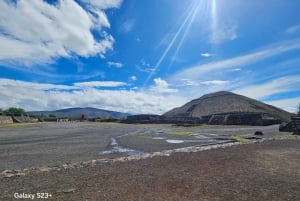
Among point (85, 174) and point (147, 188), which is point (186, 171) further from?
point (85, 174)

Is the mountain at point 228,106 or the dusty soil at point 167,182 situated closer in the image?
the dusty soil at point 167,182

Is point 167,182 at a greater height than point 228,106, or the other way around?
point 228,106

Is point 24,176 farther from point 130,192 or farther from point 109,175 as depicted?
point 130,192

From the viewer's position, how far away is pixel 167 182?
8367mm

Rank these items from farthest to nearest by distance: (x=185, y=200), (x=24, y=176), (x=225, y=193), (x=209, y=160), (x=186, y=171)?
1. (x=209, y=160)
2. (x=186, y=171)
3. (x=24, y=176)
4. (x=225, y=193)
5. (x=185, y=200)

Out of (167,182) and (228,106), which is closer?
(167,182)

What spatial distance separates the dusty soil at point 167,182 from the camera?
700 centimetres

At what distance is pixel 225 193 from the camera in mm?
7180

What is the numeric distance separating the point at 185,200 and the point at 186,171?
351 cm

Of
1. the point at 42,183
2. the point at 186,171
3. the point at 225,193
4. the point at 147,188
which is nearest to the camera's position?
the point at 225,193

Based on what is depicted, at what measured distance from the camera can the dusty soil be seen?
23.0 feet

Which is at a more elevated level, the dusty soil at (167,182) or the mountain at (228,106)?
the mountain at (228,106)

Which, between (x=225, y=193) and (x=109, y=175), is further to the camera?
(x=109, y=175)

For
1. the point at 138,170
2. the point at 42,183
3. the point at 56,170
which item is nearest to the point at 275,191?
the point at 138,170
